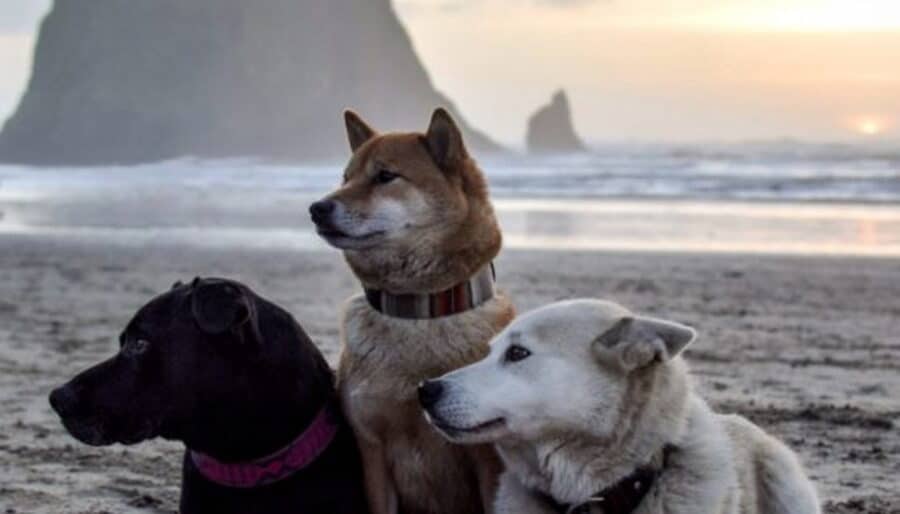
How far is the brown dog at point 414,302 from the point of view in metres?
5.11

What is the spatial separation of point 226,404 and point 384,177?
3.74 ft

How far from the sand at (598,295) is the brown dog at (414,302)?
1.69 metres

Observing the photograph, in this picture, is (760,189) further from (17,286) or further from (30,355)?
(30,355)

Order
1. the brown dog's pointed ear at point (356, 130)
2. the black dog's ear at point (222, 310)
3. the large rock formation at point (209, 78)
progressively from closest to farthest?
the black dog's ear at point (222, 310) < the brown dog's pointed ear at point (356, 130) < the large rock formation at point (209, 78)

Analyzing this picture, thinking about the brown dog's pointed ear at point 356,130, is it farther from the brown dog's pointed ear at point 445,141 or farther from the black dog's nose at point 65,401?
the black dog's nose at point 65,401

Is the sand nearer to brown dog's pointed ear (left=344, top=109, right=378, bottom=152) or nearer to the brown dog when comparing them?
the brown dog

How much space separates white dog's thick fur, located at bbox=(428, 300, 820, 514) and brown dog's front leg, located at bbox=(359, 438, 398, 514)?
508 mm

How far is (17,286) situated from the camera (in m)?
14.5

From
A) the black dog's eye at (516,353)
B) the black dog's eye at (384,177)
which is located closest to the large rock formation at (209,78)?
the black dog's eye at (384,177)

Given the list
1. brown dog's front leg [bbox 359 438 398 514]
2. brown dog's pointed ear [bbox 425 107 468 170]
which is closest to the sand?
brown dog's front leg [bbox 359 438 398 514]

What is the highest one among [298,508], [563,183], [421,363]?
[421,363]

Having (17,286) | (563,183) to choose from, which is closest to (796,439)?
(17,286)

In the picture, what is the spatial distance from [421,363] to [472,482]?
0.46m

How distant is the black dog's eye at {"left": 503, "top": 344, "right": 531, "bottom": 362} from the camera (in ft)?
15.4
